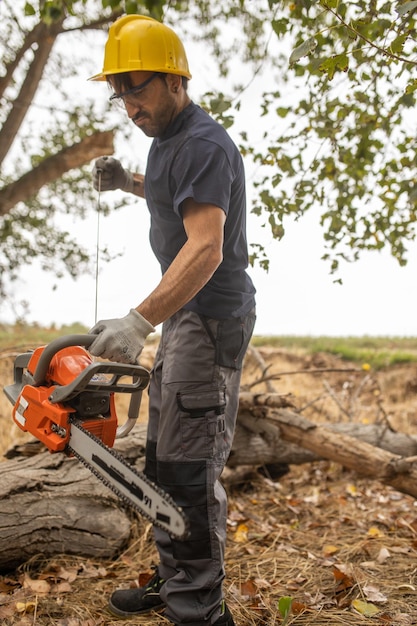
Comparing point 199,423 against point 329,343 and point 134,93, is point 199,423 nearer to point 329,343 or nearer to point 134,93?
point 134,93

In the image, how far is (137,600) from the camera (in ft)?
9.14

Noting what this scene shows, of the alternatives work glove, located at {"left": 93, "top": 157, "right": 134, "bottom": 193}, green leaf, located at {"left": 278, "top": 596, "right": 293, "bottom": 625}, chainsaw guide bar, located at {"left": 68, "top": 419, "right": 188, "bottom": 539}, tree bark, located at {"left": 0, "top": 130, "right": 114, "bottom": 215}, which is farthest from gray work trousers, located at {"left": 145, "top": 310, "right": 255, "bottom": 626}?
tree bark, located at {"left": 0, "top": 130, "right": 114, "bottom": 215}

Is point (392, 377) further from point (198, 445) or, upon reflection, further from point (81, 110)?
point (198, 445)

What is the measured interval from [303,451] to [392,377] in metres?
3.54

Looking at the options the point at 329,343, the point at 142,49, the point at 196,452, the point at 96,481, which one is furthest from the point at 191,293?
the point at 329,343

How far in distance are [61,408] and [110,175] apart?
5.04ft

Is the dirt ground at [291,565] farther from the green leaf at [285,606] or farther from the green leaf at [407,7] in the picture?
the green leaf at [407,7]

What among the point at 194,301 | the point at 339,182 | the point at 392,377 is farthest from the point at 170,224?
the point at 392,377

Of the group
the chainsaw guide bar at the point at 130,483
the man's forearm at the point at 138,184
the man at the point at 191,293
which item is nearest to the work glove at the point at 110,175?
the man's forearm at the point at 138,184

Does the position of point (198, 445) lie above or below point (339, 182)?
below

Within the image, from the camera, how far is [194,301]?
2535 mm

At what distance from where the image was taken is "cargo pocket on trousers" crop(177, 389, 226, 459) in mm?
2410

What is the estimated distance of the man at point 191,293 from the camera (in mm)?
2271

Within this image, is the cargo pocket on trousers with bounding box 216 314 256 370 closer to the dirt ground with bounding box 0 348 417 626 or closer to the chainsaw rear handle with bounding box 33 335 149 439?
the chainsaw rear handle with bounding box 33 335 149 439
